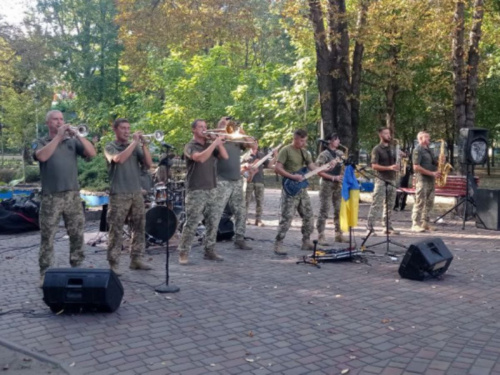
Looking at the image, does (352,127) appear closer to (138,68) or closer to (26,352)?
(138,68)

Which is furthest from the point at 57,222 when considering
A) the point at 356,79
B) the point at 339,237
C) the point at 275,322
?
the point at 356,79

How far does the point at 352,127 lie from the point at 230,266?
29.7 ft

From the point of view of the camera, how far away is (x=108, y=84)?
3262 centimetres

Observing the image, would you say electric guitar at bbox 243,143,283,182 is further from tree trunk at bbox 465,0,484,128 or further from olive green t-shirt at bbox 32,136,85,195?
tree trunk at bbox 465,0,484,128

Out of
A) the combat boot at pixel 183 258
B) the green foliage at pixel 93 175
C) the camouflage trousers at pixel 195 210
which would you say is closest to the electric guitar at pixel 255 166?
the camouflage trousers at pixel 195 210

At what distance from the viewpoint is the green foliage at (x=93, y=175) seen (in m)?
19.5

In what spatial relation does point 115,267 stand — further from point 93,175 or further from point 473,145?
point 93,175

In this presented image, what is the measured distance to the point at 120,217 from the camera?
733 centimetres

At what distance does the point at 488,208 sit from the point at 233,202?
595 centimetres

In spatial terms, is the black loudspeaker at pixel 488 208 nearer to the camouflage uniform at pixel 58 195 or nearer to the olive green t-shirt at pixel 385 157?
the olive green t-shirt at pixel 385 157

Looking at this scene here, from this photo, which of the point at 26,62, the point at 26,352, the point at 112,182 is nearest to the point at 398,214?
the point at 112,182

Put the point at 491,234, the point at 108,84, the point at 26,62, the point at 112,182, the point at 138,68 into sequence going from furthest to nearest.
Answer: the point at 108,84, the point at 26,62, the point at 138,68, the point at 491,234, the point at 112,182

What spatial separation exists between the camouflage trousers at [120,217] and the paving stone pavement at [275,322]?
428mm

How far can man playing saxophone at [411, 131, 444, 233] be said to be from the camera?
11.4m
